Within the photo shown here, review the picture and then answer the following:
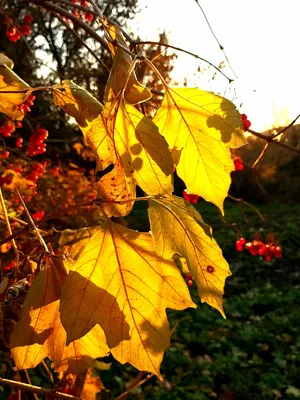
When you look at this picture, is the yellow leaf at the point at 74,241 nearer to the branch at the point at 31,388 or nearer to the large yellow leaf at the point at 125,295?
the large yellow leaf at the point at 125,295

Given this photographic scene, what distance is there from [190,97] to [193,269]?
25cm

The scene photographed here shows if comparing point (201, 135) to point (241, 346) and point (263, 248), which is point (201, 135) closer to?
point (263, 248)

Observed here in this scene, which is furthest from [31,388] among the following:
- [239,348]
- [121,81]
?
[239,348]

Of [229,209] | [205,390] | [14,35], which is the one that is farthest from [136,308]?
[229,209]

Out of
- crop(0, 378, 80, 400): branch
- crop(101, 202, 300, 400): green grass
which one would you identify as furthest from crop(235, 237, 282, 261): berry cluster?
crop(0, 378, 80, 400): branch

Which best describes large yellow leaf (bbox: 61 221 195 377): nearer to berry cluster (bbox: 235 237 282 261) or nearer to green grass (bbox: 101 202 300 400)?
berry cluster (bbox: 235 237 282 261)

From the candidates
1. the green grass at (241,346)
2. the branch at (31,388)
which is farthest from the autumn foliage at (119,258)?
the green grass at (241,346)

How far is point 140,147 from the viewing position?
0.63 metres

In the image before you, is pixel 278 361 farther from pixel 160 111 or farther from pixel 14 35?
pixel 160 111

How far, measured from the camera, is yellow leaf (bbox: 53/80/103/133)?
64 cm

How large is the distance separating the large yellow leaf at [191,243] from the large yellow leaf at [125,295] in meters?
0.03

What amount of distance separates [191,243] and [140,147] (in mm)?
137

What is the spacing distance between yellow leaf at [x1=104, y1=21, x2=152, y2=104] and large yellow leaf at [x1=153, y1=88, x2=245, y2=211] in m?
0.14

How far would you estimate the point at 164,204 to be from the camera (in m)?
0.63
